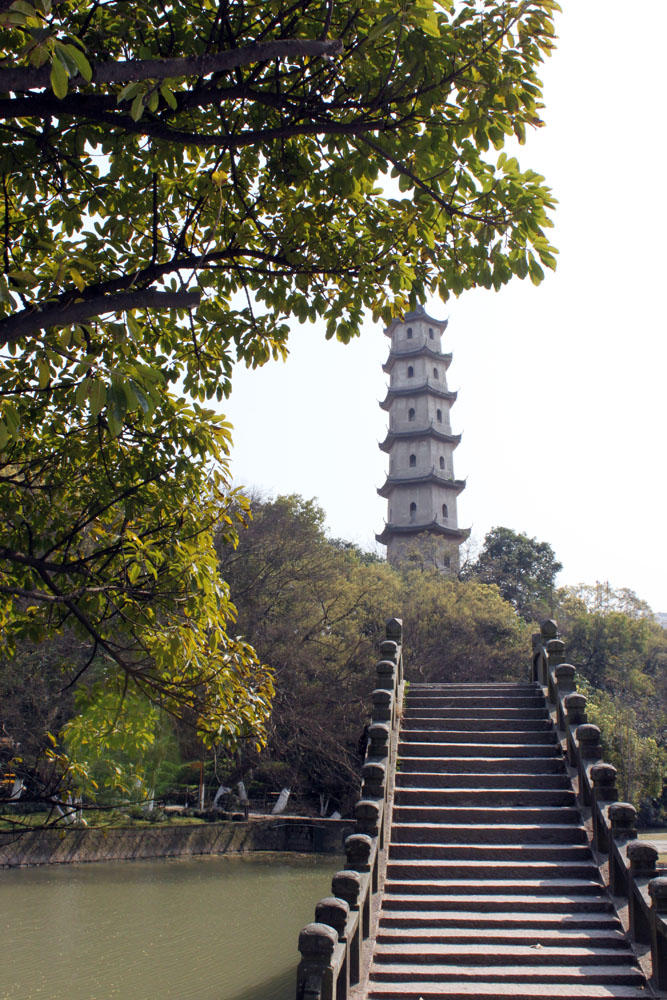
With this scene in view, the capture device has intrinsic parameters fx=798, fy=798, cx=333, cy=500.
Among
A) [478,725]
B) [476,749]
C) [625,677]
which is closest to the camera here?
[476,749]

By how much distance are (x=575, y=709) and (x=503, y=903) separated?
2.50 meters

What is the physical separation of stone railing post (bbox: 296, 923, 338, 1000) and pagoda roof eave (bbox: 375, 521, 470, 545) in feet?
119

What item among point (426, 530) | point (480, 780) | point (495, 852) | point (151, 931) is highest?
point (426, 530)

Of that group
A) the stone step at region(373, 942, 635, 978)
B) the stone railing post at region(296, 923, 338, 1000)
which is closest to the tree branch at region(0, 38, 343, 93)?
the stone railing post at region(296, 923, 338, 1000)

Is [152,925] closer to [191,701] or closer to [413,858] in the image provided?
[413,858]

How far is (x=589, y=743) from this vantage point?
25.5 feet

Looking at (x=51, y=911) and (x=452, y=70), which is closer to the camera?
(x=452, y=70)

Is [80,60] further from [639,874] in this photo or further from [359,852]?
[639,874]

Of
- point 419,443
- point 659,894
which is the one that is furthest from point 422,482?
point 659,894

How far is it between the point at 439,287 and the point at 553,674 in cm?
650

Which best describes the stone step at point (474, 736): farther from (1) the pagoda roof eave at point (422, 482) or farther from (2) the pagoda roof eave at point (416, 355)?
(2) the pagoda roof eave at point (416, 355)

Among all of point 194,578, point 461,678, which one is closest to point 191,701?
point 194,578

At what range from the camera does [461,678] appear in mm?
24922

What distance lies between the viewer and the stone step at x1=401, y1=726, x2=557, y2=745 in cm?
911
